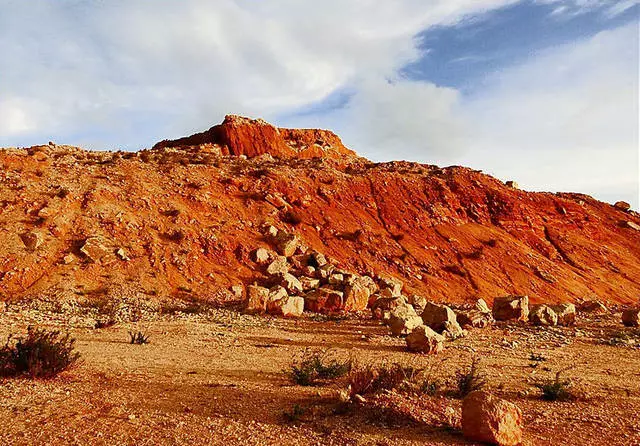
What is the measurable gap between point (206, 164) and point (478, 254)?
1742 centimetres

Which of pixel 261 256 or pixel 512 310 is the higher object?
pixel 261 256

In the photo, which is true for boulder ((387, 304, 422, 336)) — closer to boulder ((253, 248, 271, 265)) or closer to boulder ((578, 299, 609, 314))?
boulder ((253, 248, 271, 265))

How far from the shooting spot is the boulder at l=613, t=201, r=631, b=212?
40169 millimetres

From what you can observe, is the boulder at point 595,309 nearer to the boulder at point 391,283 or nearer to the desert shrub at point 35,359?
the boulder at point 391,283

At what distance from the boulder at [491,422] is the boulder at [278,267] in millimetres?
16322

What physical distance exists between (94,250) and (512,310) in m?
16.7

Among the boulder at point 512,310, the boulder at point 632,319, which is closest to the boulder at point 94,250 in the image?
the boulder at point 512,310

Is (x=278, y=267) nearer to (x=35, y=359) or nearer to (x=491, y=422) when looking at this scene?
(x=35, y=359)

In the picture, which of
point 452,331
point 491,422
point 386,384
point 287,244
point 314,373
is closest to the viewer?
point 491,422

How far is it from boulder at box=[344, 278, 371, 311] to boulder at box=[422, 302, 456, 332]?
4.54 metres

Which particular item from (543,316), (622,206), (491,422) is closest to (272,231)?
(543,316)

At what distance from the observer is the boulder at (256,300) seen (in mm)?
16984

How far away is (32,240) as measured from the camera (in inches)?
778

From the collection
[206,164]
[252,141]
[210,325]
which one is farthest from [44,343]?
[252,141]
